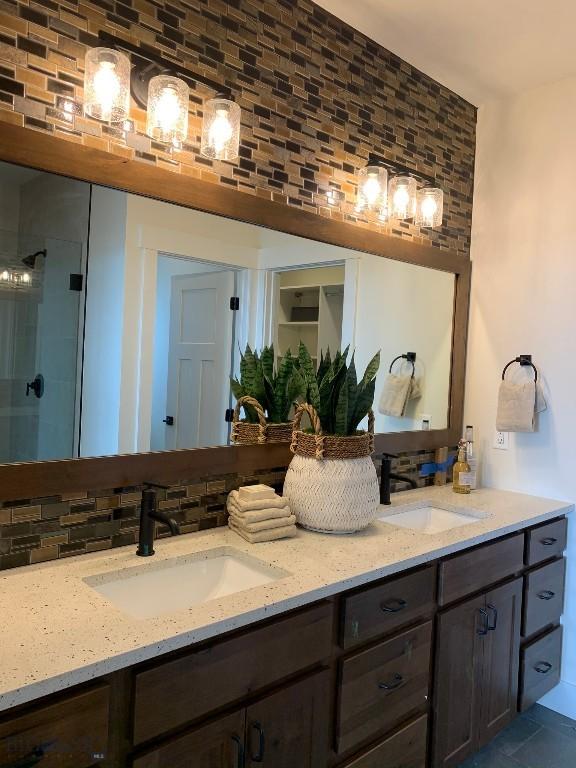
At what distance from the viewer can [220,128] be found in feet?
5.52

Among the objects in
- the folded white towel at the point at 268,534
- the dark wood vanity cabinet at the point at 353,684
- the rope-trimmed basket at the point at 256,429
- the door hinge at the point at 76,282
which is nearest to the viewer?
the dark wood vanity cabinet at the point at 353,684

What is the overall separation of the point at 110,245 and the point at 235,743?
4.05ft

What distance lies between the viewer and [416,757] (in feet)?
5.68

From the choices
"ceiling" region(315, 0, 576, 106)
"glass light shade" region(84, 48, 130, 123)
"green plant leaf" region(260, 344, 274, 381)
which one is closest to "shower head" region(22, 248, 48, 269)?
"glass light shade" region(84, 48, 130, 123)

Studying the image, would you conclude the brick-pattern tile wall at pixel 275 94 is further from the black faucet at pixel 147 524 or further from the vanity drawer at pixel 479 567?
the vanity drawer at pixel 479 567

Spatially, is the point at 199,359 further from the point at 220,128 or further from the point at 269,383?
the point at 220,128

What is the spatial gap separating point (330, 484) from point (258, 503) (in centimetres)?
23

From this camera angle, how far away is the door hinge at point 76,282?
148cm

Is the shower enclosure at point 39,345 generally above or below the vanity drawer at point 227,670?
above

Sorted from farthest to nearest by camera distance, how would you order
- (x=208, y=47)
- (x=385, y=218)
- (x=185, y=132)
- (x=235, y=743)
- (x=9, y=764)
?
(x=385, y=218)
(x=208, y=47)
(x=185, y=132)
(x=235, y=743)
(x=9, y=764)

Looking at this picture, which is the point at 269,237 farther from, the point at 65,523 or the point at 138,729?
the point at 138,729

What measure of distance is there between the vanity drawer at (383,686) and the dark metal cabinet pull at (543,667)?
0.74 meters

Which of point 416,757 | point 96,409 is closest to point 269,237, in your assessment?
point 96,409

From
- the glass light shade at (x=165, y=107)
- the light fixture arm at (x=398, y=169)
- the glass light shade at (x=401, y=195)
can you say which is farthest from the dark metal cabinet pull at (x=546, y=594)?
the glass light shade at (x=165, y=107)
